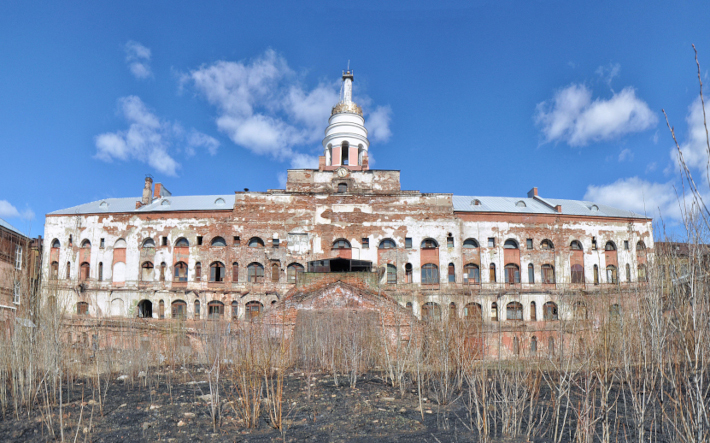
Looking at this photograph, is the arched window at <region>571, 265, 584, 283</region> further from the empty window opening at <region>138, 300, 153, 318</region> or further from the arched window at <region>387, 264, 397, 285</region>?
the empty window opening at <region>138, 300, 153, 318</region>

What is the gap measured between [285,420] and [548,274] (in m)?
27.0

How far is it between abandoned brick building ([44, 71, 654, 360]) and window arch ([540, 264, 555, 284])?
0.11 m

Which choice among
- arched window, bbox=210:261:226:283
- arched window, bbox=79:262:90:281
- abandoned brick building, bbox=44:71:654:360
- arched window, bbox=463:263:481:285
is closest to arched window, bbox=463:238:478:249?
abandoned brick building, bbox=44:71:654:360

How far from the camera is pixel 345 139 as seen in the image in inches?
1486

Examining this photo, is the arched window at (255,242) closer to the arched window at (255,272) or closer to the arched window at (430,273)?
the arched window at (255,272)

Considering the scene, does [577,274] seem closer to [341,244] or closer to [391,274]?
[391,274]

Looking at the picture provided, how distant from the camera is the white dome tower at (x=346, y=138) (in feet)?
124

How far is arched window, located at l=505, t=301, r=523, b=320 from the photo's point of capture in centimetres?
3166

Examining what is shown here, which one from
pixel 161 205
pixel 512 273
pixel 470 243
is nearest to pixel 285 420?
pixel 470 243

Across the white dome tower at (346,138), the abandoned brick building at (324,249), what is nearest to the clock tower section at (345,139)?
the white dome tower at (346,138)

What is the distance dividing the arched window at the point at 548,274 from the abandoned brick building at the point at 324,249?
11 centimetres

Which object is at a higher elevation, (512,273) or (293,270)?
(293,270)

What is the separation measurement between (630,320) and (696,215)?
21.2 feet

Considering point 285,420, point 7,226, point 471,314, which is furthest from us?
point 7,226
